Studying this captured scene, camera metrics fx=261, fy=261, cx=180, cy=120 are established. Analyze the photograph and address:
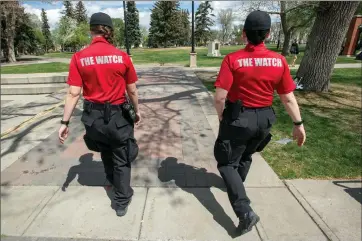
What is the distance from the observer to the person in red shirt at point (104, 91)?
2.45 meters

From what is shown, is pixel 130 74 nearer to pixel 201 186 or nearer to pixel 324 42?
pixel 201 186

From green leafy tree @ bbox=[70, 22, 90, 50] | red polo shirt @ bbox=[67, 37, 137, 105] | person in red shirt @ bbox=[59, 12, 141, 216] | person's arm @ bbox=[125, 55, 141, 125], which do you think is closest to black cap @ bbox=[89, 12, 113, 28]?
person in red shirt @ bbox=[59, 12, 141, 216]

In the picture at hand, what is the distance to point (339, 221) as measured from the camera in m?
2.78

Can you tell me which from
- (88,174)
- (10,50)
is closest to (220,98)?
(88,174)

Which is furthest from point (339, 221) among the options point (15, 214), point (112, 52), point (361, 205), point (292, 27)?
point (292, 27)

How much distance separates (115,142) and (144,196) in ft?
2.97

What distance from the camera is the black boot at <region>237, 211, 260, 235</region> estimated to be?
2.49 meters

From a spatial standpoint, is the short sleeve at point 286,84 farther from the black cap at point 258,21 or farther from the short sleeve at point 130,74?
the short sleeve at point 130,74

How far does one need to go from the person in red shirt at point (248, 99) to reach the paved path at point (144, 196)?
0.51m

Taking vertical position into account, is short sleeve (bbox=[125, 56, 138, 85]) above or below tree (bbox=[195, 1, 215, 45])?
below

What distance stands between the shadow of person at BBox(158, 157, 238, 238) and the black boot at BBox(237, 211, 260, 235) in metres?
0.11

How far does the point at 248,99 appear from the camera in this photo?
2393mm

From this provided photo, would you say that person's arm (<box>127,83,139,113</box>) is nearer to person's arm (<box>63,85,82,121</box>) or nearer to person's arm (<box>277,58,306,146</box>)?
person's arm (<box>63,85,82,121</box>)

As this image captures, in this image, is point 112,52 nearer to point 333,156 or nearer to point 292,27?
point 333,156
